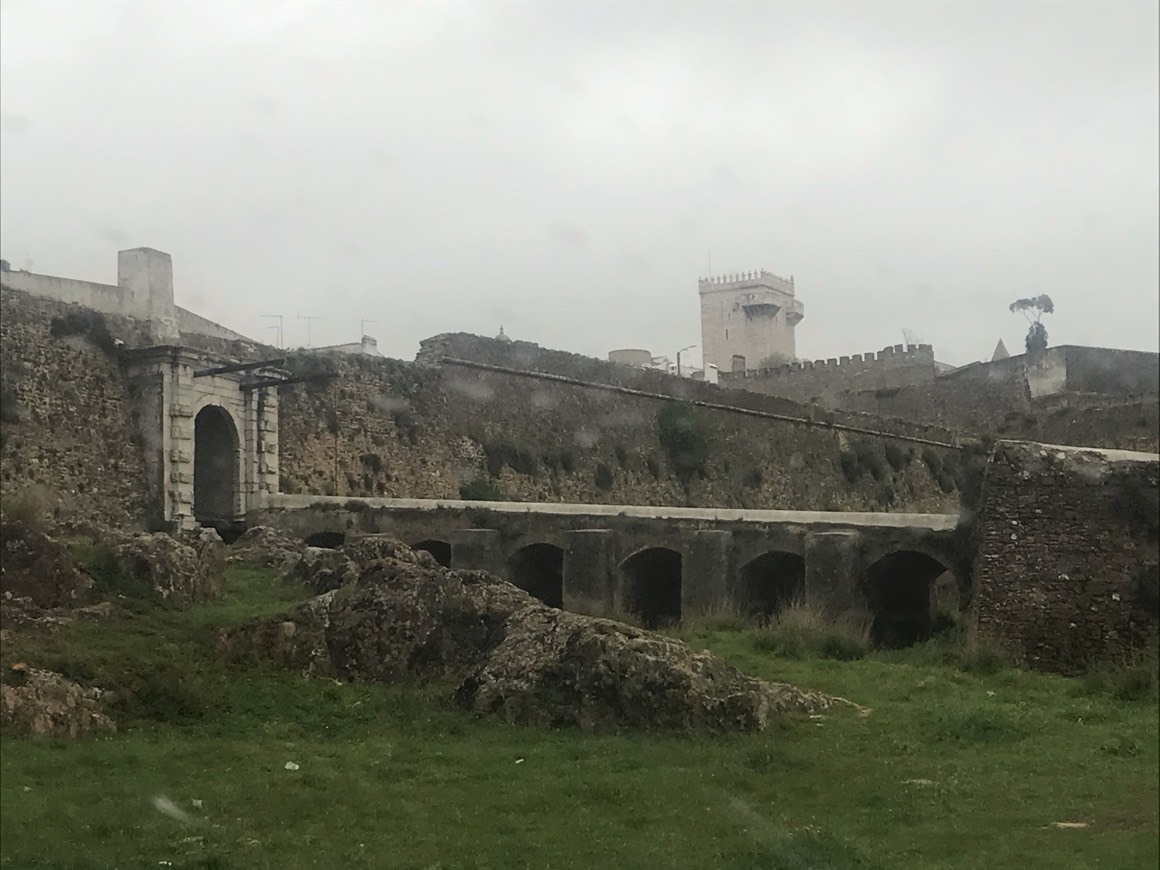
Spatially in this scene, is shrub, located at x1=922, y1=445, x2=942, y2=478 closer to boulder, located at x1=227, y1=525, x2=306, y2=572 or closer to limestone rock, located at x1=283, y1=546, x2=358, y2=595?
boulder, located at x1=227, y1=525, x2=306, y2=572

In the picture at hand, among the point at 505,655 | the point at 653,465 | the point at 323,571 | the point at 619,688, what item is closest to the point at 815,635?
the point at 505,655

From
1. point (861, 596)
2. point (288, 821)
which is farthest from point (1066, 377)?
point (288, 821)

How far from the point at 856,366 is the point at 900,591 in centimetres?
2700

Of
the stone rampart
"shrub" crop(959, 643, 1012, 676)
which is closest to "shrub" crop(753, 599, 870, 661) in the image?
"shrub" crop(959, 643, 1012, 676)

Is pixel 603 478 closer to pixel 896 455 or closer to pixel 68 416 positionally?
pixel 896 455

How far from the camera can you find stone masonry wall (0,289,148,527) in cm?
1872

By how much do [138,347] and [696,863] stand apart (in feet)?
54.2

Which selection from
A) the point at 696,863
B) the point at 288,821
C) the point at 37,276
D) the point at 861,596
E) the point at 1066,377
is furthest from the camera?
the point at 1066,377

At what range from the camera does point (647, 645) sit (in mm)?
9836

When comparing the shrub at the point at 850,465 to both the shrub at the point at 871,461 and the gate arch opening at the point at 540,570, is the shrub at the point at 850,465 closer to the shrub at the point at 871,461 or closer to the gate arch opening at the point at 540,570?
the shrub at the point at 871,461

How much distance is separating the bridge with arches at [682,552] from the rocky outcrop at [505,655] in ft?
17.3

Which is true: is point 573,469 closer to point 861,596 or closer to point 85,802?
point 861,596

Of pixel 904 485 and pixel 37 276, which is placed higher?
pixel 37 276

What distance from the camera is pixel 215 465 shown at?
71.1 feet
